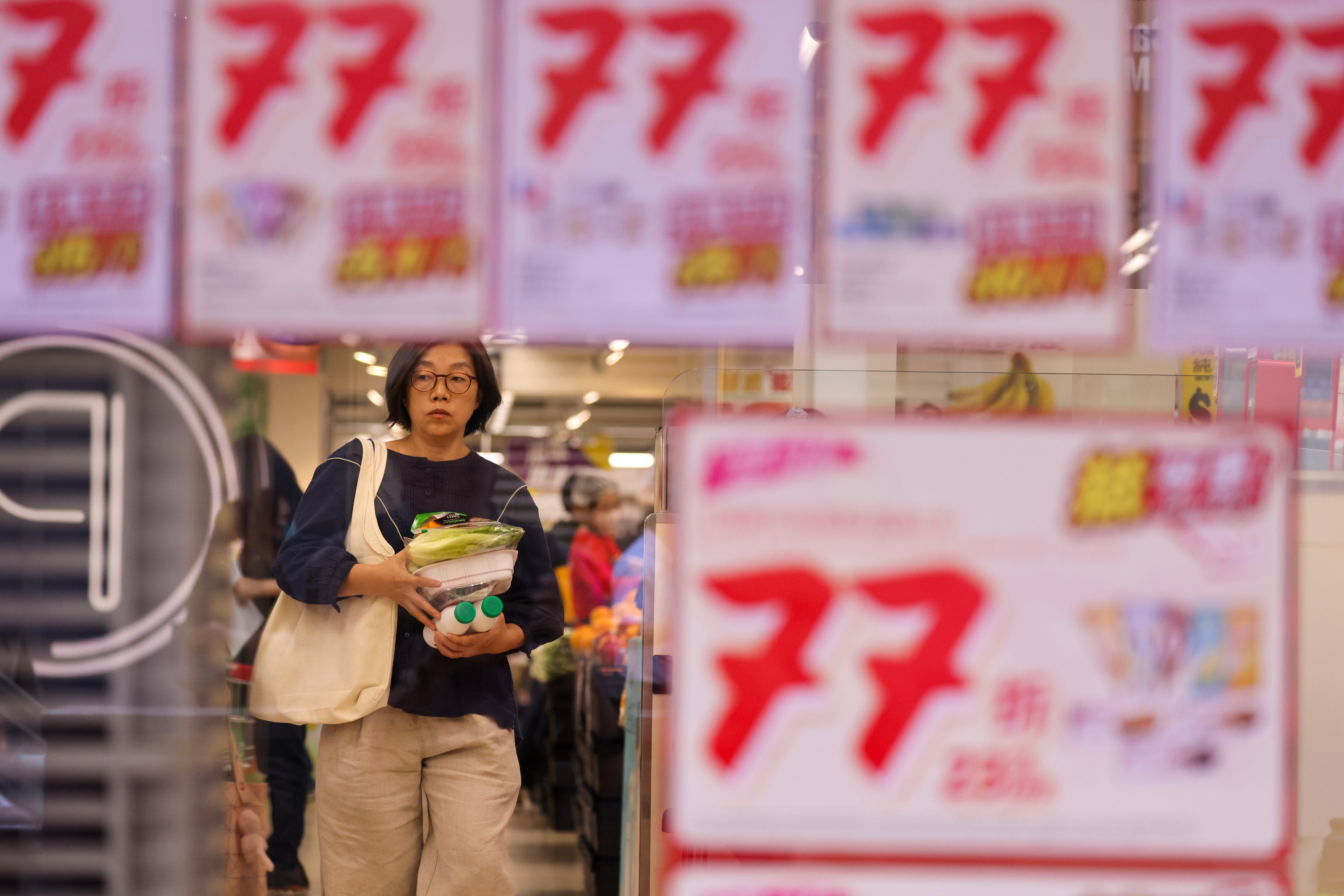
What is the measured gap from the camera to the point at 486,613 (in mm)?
1964

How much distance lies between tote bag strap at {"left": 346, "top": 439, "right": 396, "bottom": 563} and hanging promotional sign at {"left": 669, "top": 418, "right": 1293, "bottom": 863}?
803 mm

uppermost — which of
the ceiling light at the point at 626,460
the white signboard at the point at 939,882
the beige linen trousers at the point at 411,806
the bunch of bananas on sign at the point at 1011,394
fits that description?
the bunch of bananas on sign at the point at 1011,394

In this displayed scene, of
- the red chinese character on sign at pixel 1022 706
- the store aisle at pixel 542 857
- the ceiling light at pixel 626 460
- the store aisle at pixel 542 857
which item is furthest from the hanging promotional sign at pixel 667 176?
the ceiling light at pixel 626 460

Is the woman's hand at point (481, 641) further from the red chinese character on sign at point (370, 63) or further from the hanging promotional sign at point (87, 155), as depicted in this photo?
the red chinese character on sign at point (370, 63)

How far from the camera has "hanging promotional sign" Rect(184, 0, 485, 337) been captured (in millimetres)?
1382

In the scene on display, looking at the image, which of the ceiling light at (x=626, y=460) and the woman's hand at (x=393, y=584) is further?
the ceiling light at (x=626, y=460)

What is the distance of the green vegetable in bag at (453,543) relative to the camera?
190cm

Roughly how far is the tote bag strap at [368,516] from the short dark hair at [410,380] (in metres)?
0.08

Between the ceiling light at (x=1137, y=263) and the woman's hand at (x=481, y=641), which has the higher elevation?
the ceiling light at (x=1137, y=263)

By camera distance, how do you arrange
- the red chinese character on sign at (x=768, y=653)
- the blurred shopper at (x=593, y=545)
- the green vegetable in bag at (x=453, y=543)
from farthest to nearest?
the blurred shopper at (x=593, y=545)
the green vegetable in bag at (x=453, y=543)
the red chinese character on sign at (x=768, y=653)

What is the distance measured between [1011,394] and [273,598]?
1357 mm

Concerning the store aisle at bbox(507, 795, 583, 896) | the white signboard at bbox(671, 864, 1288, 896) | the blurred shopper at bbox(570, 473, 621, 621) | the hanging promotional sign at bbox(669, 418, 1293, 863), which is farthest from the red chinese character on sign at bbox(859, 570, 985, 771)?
the blurred shopper at bbox(570, 473, 621, 621)

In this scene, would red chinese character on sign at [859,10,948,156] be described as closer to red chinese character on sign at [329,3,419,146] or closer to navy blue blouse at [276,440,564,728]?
red chinese character on sign at [329,3,419,146]

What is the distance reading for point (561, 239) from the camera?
1.37m
